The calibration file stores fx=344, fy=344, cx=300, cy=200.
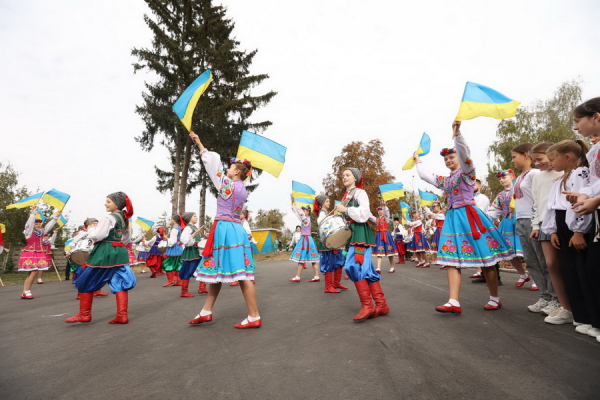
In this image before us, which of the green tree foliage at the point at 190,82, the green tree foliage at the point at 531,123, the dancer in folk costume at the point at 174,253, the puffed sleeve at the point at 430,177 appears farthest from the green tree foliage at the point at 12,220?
the green tree foliage at the point at 531,123

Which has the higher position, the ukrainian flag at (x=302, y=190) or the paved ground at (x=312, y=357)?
the ukrainian flag at (x=302, y=190)

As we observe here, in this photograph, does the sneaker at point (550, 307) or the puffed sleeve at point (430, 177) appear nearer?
the sneaker at point (550, 307)

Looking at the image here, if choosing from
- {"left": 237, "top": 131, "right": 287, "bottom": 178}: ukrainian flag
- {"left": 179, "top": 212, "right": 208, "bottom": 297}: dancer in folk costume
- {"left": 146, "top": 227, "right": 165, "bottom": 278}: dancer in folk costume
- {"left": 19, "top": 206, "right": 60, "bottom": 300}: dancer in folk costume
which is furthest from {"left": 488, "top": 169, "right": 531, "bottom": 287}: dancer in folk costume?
{"left": 146, "top": 227, "right": 165, "bottom": 278}: dancer in folk costume

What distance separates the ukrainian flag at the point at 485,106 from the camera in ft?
15.1

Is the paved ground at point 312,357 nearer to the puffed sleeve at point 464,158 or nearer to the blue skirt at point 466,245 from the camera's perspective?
the blue skirt at point 466,245

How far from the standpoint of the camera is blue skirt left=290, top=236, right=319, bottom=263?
9842 millimetres

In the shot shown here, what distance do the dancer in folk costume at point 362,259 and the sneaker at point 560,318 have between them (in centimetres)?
190

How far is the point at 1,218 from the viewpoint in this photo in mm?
24969

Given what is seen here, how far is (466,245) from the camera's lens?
4812 millimetres

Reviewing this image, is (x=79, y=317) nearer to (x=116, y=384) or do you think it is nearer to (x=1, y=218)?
(x=116, y=384)

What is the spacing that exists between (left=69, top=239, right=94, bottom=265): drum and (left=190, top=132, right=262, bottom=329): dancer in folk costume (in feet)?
12.1

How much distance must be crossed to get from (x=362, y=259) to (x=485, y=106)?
2.64 meters

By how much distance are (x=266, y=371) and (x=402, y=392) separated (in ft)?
3.81

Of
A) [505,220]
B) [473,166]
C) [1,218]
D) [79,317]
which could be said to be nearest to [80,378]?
[79,317]
